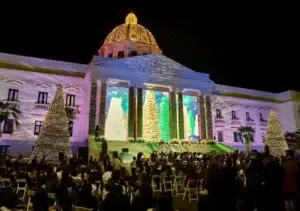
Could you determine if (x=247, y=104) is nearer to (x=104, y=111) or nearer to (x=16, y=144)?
(x=104, y=111)

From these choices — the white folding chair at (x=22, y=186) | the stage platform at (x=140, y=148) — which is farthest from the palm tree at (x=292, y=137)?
the white folding chair at (x=22, y=186)

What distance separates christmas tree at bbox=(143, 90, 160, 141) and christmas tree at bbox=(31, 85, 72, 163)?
35.3 ft

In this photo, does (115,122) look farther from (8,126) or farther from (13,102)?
(13,102)

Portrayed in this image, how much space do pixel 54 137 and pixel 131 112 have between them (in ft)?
33.8

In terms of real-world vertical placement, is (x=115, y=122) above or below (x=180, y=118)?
below

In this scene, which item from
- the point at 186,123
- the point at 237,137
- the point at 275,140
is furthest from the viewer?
the point at 237,137

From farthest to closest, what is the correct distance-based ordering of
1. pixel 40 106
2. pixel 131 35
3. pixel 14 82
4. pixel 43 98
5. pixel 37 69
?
pixel 131 35 → pixel 37 69 → pixel 43 98 → pixel 40 106 → pixel 14 82

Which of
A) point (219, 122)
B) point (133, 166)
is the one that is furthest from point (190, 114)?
point (133, 166)

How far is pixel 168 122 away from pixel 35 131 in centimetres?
1532

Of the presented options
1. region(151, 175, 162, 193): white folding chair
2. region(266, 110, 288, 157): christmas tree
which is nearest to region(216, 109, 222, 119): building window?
region(266, 110, 288, 157): christmas tree

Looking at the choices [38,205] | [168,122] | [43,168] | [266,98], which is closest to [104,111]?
[168,122]

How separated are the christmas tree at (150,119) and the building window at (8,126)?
14524mm

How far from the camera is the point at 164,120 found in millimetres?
33750

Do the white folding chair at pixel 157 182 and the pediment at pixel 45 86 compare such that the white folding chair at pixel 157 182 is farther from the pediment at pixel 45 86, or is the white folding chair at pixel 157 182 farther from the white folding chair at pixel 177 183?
the pediment at pixel 45 86
